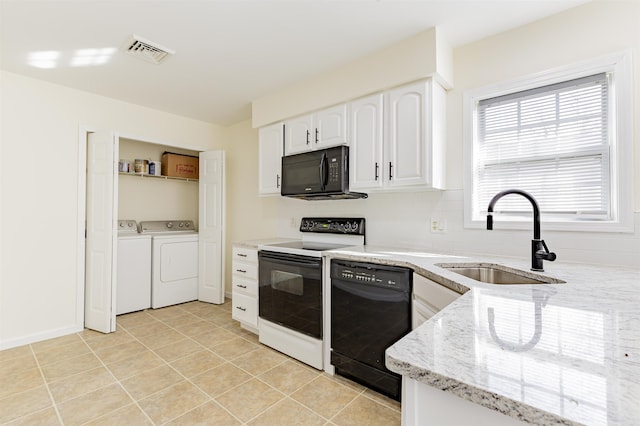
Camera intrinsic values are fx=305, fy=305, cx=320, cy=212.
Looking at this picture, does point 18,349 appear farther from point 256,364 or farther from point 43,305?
point 256,364

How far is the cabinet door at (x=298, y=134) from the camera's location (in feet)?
9.57

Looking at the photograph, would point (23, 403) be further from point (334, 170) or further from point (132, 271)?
point (334, 170)

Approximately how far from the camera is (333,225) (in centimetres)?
302

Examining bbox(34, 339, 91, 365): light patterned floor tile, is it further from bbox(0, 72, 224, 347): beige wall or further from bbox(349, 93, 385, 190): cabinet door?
bbox(349, 93, 385, 190): cabinet door

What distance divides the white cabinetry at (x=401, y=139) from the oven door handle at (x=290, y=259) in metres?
0.72

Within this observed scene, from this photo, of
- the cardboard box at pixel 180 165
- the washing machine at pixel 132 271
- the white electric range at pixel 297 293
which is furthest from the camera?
the cardboard box at pixel 180 165

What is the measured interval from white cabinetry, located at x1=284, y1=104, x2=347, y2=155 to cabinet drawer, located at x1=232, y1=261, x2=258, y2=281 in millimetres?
1191

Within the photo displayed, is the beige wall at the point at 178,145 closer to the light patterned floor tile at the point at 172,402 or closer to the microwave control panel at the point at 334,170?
the microwave control panel at the point at 334,170

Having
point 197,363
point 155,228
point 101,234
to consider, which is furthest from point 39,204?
point 197,363

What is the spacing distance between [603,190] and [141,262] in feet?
14.3

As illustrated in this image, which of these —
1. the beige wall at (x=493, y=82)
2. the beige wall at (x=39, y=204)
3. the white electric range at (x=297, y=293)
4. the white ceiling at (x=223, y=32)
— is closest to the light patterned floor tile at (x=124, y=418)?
the white electric range at (x=297, y=293)

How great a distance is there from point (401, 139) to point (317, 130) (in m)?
0.86

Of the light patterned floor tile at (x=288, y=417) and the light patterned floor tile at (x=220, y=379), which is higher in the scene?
the light patterned floor tile at (x=220, y=379)

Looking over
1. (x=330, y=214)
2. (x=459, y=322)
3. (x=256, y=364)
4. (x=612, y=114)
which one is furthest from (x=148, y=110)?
(x=612, y=114)
